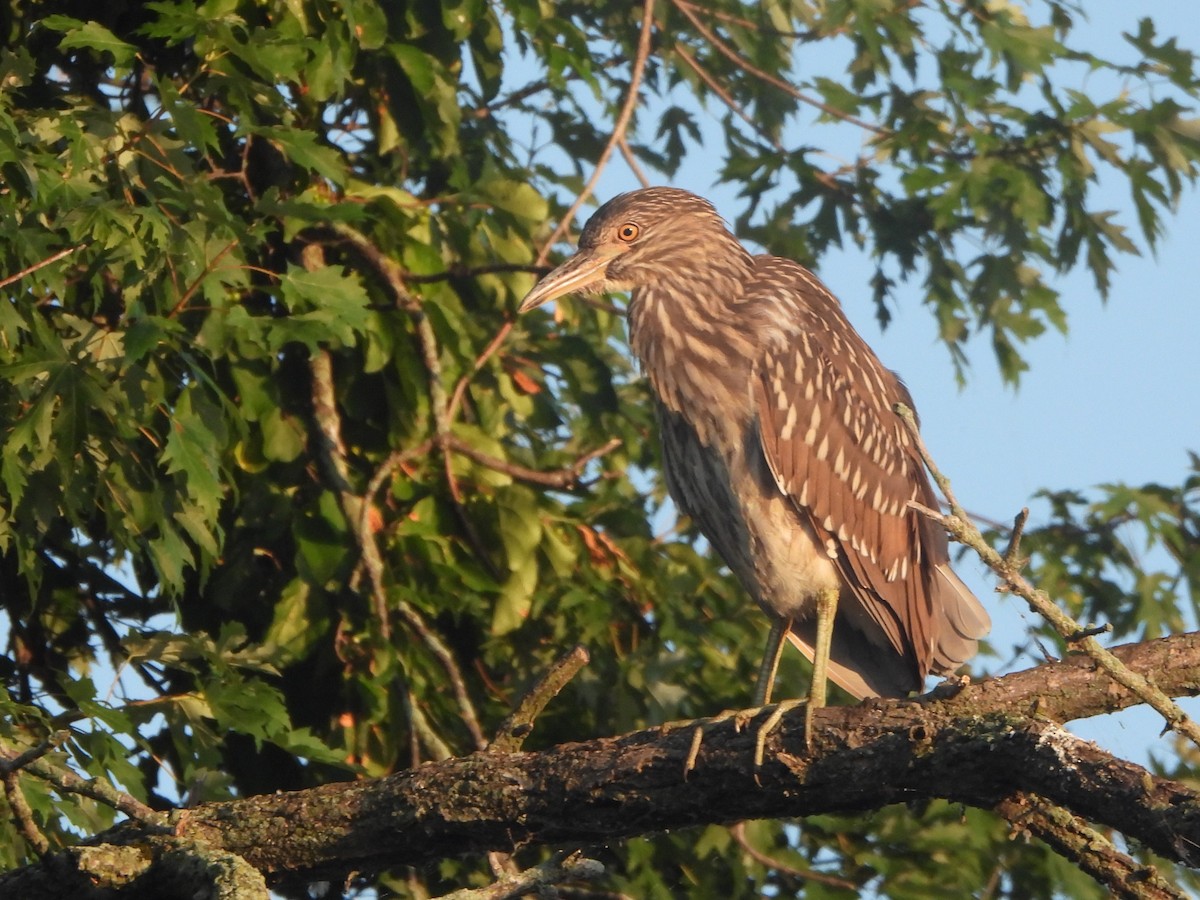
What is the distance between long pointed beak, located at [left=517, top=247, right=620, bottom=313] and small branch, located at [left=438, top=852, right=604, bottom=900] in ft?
7.39

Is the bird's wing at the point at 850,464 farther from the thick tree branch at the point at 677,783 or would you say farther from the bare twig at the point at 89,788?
the bare twig at the point at 89,788

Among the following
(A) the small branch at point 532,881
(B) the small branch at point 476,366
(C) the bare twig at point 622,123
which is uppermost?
(C) the bare twig at point 622,123

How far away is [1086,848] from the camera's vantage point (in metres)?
2.25

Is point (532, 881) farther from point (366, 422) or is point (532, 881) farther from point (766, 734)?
point (366, 422)

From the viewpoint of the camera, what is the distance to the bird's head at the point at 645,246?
4.79m

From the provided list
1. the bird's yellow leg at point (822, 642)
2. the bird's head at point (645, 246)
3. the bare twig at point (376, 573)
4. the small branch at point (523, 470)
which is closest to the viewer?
the bird's yellow leg at point (822, 642)

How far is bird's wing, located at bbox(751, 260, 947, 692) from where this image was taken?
14.2ft

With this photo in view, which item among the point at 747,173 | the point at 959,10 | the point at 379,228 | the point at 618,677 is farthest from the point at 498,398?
the point at 959,10

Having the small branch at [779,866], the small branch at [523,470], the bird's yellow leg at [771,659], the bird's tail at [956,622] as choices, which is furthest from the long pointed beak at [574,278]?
the small branch at [779,866]

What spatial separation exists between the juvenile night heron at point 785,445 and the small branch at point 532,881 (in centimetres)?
159

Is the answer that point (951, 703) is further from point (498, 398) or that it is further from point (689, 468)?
point (498, 398)

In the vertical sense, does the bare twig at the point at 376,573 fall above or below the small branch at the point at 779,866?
above

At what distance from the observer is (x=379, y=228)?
178 inches

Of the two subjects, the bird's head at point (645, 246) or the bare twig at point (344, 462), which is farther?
the bird's head at point (645, 246)
